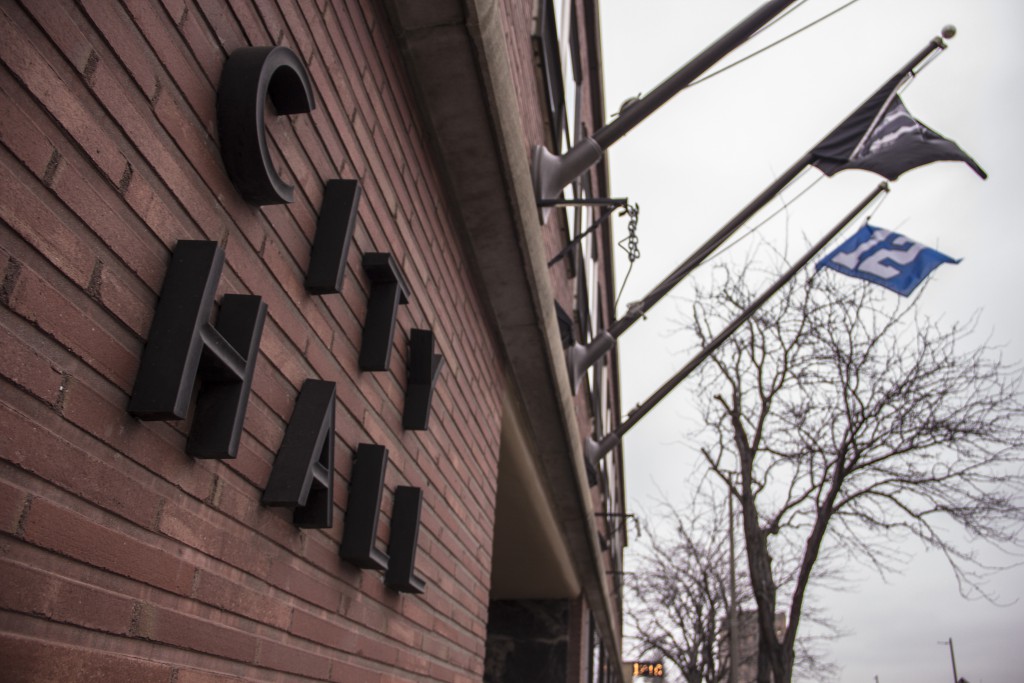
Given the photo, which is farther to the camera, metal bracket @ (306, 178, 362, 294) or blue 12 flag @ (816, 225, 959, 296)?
blue 12 flag @ (816, 225, 959, 296)

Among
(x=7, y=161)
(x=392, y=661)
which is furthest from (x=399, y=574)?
(x=7, y=161)

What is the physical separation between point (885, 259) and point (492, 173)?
21.9 feet

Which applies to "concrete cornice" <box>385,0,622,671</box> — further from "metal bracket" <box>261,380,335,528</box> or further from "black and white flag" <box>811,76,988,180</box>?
"black and white flag" <box>811,76,988,180</box>

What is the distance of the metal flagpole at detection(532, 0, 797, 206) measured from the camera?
4316 mm

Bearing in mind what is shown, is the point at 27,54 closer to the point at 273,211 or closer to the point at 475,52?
the point at 273,211

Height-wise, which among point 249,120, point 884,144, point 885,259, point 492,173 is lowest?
point 249,120

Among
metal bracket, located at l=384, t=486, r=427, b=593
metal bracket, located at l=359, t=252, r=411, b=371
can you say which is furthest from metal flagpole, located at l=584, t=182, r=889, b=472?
metal bracket, located at l=359, t=252, r=411, b=371

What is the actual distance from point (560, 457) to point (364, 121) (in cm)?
418

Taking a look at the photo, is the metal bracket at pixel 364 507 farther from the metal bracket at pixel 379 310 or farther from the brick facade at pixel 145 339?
the metal bracket at pixel 379 310

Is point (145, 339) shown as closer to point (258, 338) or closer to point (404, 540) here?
point (258, 338)

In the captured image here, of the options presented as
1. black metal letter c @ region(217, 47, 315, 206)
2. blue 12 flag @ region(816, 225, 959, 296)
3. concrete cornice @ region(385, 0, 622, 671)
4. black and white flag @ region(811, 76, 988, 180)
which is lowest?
black metal letter c @ region(217, 47, 315, 206)

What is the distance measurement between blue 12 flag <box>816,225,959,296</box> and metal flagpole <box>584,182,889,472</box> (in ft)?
3.25

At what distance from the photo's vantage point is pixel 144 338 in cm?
151

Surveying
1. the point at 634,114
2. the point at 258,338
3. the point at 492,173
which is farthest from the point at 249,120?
the point at 634,114
